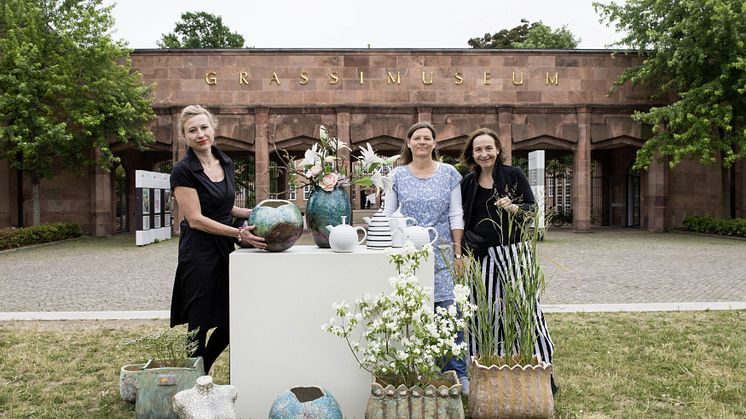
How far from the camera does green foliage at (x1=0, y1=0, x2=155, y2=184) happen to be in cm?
1892

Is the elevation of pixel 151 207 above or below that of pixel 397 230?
above

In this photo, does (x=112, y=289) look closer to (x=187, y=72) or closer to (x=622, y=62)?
(x=187, y=72)

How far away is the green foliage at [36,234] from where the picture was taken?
1800 cm

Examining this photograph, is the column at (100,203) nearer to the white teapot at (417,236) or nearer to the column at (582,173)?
the column at (582,173)

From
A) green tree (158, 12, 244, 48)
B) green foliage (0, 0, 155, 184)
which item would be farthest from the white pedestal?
green tree (158, 12, 244, 48)

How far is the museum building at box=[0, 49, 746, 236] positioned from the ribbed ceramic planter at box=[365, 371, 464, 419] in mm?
20056

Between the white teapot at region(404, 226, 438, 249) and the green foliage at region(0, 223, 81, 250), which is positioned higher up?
the white teapot at region(404, 226, 438, 249)

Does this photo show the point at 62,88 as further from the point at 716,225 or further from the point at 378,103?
the point at 716,225

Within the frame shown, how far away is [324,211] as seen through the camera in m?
3.93

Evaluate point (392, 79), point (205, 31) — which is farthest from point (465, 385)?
point (205, 31)

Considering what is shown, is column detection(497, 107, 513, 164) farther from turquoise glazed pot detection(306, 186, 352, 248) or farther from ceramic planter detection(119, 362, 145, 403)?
ceramic planter detection(119, 362, 145, 403)

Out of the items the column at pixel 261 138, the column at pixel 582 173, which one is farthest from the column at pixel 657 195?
the column at pixel 261 138

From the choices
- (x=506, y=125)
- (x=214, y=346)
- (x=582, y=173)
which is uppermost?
(x=506, y=125)

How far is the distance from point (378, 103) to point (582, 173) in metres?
8.45
